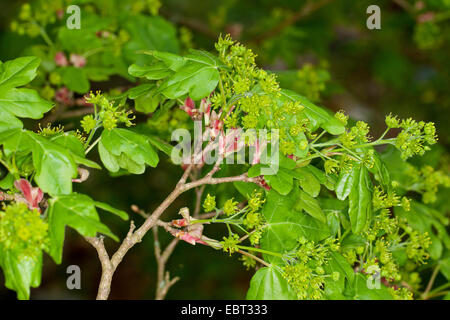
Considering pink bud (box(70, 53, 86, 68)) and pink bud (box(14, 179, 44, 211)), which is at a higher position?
pink bud (box(70, 53, 86, 68))

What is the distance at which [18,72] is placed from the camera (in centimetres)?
130

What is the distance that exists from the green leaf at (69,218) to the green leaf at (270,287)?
0.40 metres

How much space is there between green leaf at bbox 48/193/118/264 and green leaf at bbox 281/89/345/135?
0.58 metres

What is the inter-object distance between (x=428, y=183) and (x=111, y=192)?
220 centimetres

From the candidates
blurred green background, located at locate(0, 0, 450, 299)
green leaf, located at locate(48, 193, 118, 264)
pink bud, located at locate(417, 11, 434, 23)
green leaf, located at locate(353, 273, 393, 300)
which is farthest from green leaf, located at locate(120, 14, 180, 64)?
pink bud, located at locate(417, 11, 434, 23)

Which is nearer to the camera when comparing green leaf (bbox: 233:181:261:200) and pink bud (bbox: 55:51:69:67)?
green leaf (bbox: 233:181:261:200)

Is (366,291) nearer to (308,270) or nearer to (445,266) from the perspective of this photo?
(308,270)

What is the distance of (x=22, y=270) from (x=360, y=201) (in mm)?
800

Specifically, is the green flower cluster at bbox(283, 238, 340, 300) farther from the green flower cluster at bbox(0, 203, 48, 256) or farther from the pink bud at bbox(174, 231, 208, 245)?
the green flower cluster at bbox(0, 203, 48, 256)

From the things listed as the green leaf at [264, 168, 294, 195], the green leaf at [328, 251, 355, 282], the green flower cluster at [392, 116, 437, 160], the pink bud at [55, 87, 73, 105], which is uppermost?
the pink bud at [55, 87, 73, 105]

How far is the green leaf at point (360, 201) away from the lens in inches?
49.7

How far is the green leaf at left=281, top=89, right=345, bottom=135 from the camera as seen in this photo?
1.28 m

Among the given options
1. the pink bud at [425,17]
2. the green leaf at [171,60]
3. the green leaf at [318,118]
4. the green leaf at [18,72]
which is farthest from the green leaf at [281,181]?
the pink bud at [425,17]

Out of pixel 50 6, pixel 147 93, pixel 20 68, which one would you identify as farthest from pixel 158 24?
pixel 20 68
